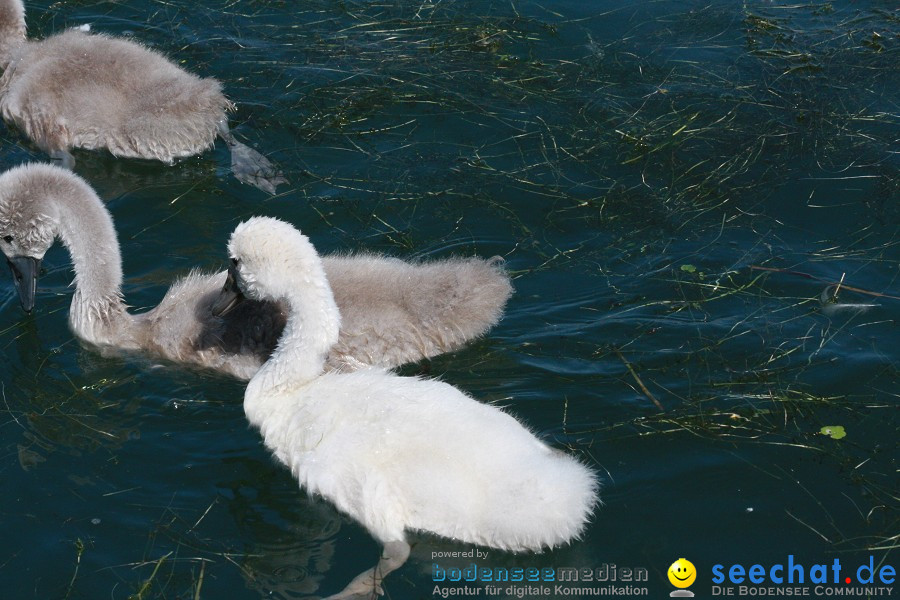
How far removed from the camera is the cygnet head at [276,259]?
520cm

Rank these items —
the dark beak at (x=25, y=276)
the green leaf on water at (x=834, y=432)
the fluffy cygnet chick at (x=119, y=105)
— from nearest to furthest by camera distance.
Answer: the green leaf on water at (x=834, y=432), the dark beak at (x=25, y=276), the fluffy cygnet chick at (x=119, y=105)

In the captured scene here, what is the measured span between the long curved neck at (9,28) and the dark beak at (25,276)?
100 inches

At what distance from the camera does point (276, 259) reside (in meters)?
5.21

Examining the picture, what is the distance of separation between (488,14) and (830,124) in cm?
283

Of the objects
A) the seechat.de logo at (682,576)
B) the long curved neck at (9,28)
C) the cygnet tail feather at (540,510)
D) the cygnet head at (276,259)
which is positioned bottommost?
the seechat.de logo at (682,576)

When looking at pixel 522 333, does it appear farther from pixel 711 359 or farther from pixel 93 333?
pixel 93 333

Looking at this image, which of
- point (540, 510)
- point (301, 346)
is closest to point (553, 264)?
point (301, 346)

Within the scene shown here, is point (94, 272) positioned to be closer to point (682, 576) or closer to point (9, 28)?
point (9, 28)

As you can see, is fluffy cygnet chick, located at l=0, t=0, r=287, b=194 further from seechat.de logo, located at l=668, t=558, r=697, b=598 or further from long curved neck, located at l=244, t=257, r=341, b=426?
seechat.de logo, located at l=668, t=558, r=697, b=598

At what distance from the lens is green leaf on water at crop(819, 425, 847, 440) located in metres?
5.14

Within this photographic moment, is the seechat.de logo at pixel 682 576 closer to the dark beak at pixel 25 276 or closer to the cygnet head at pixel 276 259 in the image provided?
the cygnet head at pixel 276 259

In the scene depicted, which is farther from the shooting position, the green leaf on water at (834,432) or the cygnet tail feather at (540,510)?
the green leaf on water at (834,432)

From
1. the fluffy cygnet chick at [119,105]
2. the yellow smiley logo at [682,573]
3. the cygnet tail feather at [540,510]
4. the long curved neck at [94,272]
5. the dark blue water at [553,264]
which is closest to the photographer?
the cygnet tail feather at [540,510]

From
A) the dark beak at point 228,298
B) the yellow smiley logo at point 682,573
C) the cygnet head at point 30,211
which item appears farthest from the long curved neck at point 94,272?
the yellow smiley logo at point 682,573
